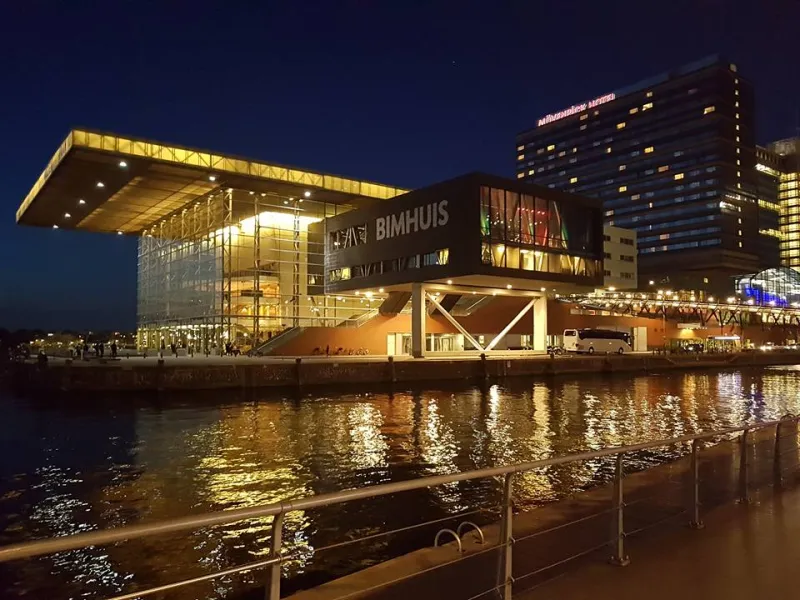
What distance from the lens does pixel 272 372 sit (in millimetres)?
39281

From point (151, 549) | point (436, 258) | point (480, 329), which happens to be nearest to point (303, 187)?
point (436, 258)

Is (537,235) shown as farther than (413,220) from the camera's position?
No

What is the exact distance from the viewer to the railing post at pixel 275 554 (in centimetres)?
371

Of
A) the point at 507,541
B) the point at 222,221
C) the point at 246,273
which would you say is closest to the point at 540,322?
the point at 246,273

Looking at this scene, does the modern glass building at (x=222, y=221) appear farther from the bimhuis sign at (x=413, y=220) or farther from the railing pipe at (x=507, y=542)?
the railing pipe at (x=507, y=542)

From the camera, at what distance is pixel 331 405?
31.6 meters

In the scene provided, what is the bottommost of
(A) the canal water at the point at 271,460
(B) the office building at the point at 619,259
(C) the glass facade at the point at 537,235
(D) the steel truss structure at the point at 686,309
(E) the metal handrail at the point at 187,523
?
(A) the canal water at the point at 271,460

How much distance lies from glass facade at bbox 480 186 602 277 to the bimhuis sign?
3689 mm

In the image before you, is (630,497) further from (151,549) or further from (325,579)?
(151,549)

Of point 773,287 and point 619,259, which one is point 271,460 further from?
point 773,287

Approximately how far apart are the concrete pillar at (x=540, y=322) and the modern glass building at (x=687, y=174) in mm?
100517

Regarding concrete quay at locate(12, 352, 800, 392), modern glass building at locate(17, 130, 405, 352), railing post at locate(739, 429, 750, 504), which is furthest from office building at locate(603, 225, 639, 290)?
railing post at locate(739, 429, 750, 504)

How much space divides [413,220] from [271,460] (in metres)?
37.5

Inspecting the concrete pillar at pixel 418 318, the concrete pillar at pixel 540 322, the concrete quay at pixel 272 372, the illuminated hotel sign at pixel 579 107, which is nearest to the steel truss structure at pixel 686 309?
the concrete pillar at pixel 540 322
